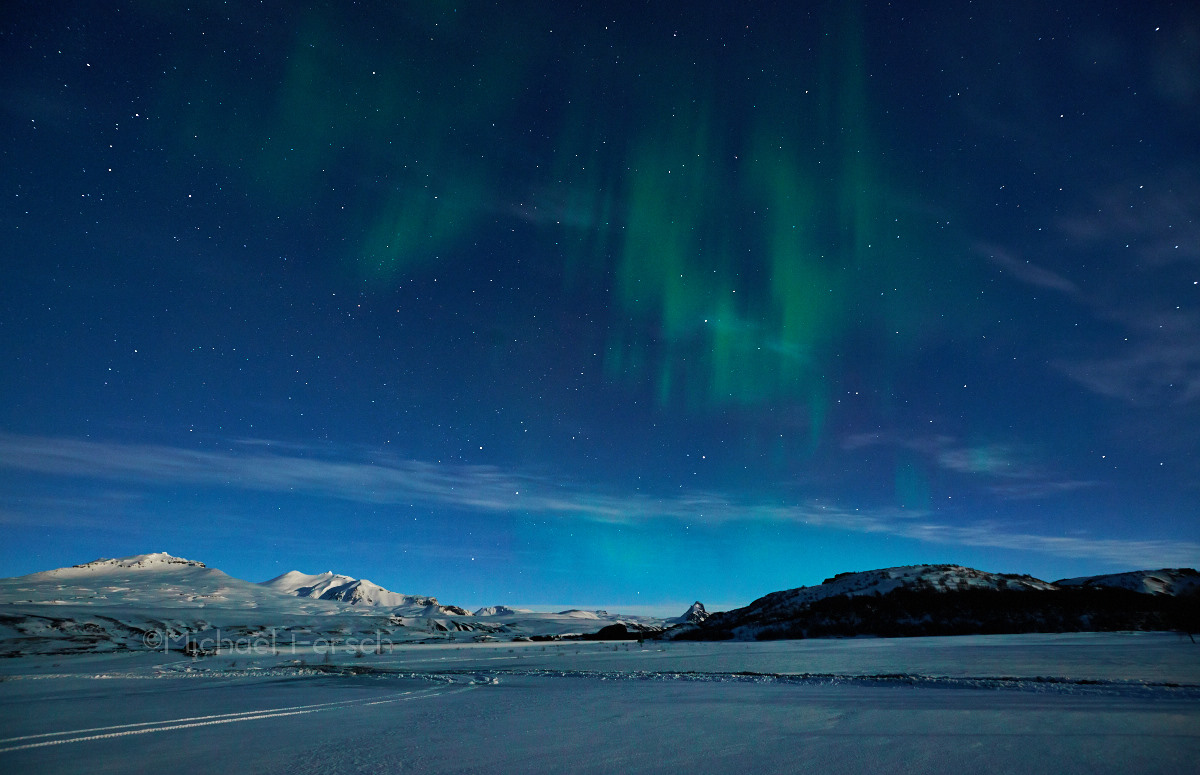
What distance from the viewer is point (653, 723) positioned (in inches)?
415

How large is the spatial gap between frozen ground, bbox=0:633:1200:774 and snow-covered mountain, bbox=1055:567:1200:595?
113 meters

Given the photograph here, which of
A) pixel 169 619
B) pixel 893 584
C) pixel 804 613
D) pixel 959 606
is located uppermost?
pixel 893 584

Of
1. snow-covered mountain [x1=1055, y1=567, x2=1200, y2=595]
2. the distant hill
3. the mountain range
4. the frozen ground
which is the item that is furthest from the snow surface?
snow-covered mountain [x1=1055, y1=567, x2=1200, y2=595]

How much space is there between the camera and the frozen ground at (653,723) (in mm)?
7215

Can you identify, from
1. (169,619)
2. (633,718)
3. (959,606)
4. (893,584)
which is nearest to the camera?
(633,718)

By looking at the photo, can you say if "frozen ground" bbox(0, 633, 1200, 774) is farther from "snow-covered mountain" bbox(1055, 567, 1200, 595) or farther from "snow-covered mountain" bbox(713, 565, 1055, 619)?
"snow-covered mountain" bbox(1055, 567, 1200, 595)

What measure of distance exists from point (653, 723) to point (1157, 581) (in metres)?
139

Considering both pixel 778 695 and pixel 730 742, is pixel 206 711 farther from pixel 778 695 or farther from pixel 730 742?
pixel 778 695

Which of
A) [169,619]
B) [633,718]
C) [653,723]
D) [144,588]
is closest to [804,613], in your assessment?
[169,619]

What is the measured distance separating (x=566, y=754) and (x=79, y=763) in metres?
6.51

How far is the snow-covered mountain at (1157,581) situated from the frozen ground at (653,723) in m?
113

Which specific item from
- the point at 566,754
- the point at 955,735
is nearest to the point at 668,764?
the point at 566,754

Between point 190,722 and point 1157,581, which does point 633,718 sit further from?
point 1157,581

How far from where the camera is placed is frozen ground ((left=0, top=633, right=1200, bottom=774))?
7215mm
